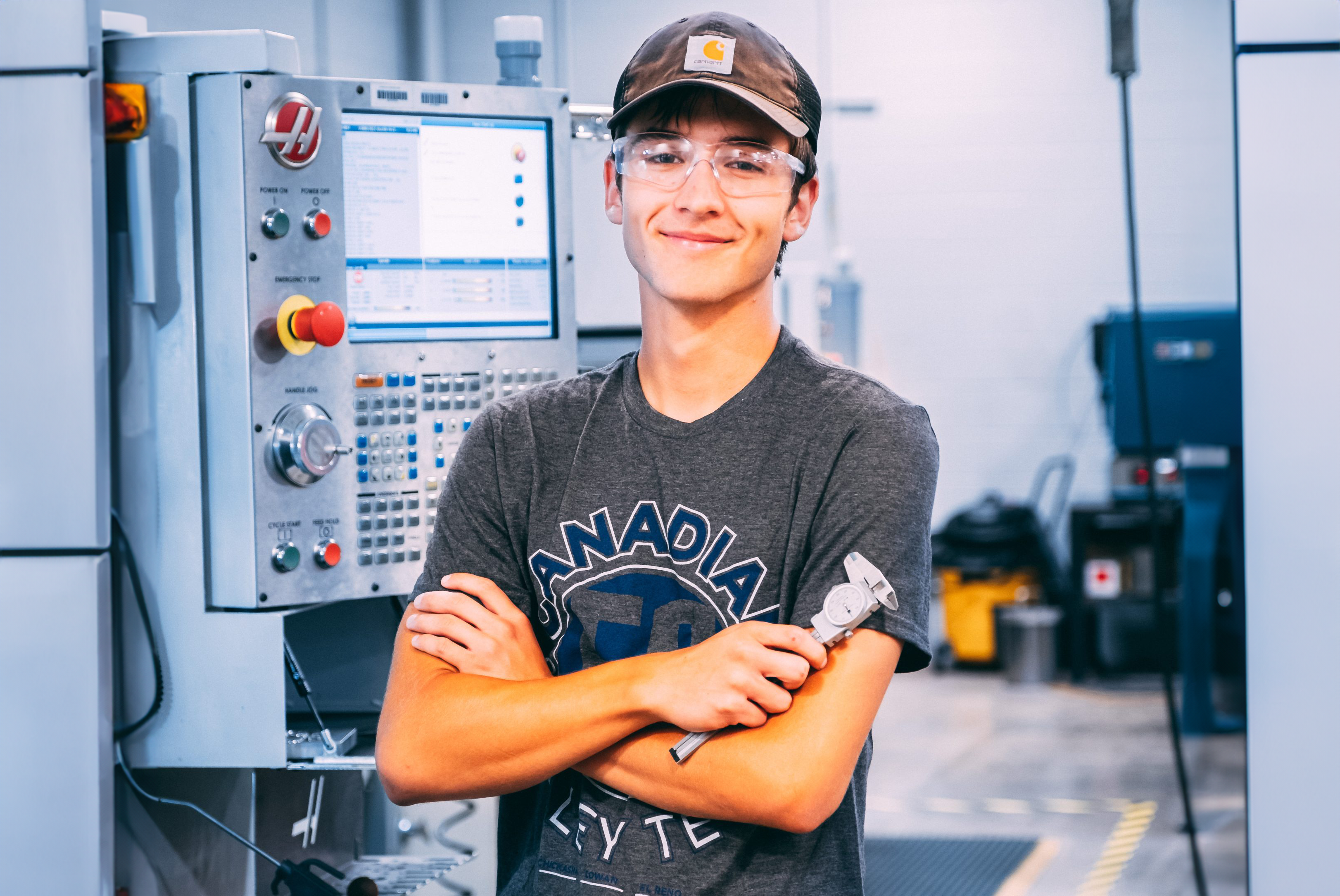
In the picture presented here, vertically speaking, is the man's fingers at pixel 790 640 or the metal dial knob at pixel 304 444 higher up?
the metal dial knob at pixel 304 444

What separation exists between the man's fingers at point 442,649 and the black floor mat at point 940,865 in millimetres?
2624

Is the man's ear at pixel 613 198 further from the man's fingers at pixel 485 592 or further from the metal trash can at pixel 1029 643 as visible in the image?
the metal trash can at pixel 1029 643

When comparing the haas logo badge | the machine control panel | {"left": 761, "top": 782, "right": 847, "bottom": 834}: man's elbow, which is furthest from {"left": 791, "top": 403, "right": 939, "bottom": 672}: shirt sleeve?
Answer: the haas logo badge

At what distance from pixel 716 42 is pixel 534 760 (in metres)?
0.70

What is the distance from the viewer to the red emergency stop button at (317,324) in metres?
1.60

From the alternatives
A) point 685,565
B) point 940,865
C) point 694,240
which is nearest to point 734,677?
point 685,565

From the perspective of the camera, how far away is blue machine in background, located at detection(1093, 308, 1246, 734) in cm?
468

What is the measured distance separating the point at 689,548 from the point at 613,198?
0.39 meters

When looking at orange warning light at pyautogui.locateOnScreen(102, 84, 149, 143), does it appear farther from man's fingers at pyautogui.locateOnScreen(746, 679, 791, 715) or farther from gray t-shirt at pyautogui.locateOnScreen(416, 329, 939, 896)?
man's fingers at pyautogui.locateOnScreen(746, 679, 791, 715)

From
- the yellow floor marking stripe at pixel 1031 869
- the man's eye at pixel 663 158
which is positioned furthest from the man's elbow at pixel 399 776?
the yellow floor marking stripe at pixel 1031 869

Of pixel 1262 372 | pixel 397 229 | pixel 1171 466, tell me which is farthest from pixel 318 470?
pixel 1171 466

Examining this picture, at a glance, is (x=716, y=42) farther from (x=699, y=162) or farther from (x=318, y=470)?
(x=318, y=470)

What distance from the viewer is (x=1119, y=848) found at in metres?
3.81

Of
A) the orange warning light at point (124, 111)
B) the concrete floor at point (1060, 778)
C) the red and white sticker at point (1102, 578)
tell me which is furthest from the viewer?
the red and white sticker at point (1102, 578)
